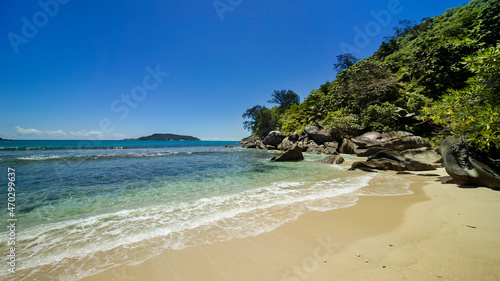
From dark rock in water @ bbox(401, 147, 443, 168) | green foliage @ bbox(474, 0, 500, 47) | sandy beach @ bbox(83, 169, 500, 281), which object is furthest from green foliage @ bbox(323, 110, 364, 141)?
sandy beach @ bbox(83, 169, 500, 281)

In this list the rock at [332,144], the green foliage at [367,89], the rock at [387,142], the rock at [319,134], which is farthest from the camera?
the rock at [319,134]

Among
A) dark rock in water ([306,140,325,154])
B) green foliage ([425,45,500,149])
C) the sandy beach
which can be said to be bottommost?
the sandy beach

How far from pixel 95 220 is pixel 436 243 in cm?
756

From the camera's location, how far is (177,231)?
13.1 feet

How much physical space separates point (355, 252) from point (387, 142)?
20.2 metres

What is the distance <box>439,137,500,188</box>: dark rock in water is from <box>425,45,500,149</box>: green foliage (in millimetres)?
696

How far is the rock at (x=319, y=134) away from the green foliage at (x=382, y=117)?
5.27m

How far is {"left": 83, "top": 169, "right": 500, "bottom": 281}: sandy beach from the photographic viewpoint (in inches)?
95.3

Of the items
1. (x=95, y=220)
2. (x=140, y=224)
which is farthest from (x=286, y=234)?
(x=95, y=220)

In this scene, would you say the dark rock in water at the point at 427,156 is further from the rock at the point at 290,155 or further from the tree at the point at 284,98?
the tree at the point at 284,98

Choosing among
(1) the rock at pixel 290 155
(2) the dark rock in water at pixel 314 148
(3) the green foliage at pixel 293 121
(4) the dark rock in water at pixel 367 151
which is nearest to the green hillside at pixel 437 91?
(3) the green foliage at pixel 293 121

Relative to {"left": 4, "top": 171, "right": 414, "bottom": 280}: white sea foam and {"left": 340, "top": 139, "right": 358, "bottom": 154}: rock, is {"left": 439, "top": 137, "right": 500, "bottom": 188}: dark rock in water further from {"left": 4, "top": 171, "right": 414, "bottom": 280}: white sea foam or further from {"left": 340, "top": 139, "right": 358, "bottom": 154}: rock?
{"left": 340, "top": 139, "right": 358, "bottom": 154}: rock

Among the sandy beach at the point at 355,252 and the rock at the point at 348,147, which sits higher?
the rock at the point at 348,147

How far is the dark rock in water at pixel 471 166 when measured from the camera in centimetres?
592
